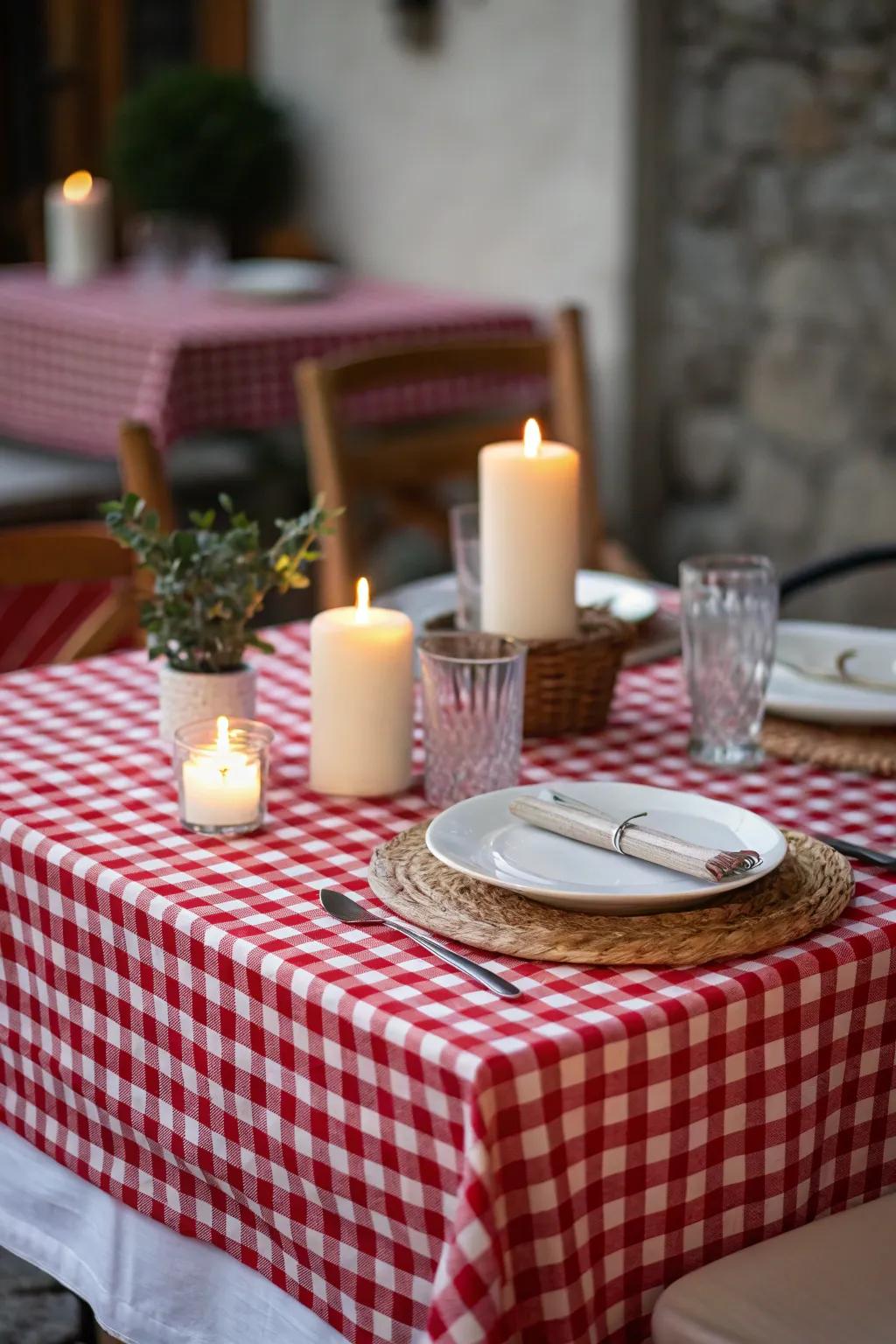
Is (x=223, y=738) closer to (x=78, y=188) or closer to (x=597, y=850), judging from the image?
(x=597, y=850)

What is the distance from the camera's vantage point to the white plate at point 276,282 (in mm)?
3611

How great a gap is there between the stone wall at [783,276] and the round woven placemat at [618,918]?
7.35ft

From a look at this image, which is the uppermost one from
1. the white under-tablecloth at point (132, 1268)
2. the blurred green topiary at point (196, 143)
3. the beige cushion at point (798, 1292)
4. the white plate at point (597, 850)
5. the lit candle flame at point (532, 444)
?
the blurred green topiary at point (196, 143)

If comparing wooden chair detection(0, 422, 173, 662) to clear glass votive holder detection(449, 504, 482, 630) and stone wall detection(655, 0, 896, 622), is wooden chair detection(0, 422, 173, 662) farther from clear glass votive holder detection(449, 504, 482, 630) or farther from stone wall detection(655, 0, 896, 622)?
stone wall detection(655, 0, 896, 622)

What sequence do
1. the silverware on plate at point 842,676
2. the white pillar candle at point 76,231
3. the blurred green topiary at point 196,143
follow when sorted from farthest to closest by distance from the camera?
1. the blurred green topiary at point 196,143
2. the white pillar candle at point 76,231
3. the silverware on plate at point 842,676

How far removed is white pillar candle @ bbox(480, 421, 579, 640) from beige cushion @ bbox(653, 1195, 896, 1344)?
578mm

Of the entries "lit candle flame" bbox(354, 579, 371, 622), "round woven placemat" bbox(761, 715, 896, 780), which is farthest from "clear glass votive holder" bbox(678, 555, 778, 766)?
"lit candle flame" bbox(354, 579, 371, 622)

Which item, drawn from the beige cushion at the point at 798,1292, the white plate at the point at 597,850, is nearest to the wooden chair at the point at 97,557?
the white plate at the point at 597,850

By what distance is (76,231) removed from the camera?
154 inches

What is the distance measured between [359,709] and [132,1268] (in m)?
0.43

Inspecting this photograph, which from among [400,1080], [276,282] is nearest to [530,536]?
[400,1080]

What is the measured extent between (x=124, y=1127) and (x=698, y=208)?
2.69 meters

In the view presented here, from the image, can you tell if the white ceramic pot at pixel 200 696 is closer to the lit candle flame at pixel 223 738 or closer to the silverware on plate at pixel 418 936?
the lit candle flame at pixel 223 738

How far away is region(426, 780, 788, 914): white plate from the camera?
1.17 meters
